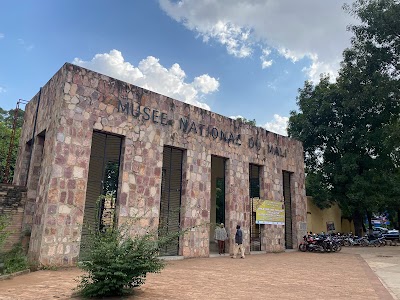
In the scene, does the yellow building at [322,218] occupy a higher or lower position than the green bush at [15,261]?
higher

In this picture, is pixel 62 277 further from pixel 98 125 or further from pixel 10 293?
pixel 98 125

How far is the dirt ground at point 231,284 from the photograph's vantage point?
6.34 m

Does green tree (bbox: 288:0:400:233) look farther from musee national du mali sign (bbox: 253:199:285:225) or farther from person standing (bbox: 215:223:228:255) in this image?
person standing (bbox: 215:223:228:255)

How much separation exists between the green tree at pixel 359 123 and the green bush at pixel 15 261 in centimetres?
1886

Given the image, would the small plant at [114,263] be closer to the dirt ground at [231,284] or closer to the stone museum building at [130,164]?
the dirt ground at [231,284]

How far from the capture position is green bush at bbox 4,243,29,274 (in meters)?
8.84

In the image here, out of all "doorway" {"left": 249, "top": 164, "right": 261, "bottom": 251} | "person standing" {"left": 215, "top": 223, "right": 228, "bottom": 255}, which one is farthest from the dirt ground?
"doorway" {"left": 249, "top": 164, "right": 261, "bottom": 251}

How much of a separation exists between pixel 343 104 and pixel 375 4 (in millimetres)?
6521

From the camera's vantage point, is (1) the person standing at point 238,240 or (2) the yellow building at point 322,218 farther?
(2) the yellow building at point 322,218

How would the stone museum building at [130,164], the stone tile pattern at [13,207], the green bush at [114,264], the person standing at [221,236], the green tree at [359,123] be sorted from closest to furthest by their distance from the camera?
the green bush at [114,264], the stone museum building at [130,164], the stone tile pattern at [13,207], the person standing at [221,236], the green tree at [359,123]

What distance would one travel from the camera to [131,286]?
6215 mm

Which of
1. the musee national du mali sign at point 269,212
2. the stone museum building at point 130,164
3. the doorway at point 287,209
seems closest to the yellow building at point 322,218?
the doorway at point 287,209

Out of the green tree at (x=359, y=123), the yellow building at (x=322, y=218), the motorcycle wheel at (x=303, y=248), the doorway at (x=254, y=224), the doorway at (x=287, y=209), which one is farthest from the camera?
the yellow building at (x=322, y=218)

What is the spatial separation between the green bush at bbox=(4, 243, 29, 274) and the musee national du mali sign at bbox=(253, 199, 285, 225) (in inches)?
405
